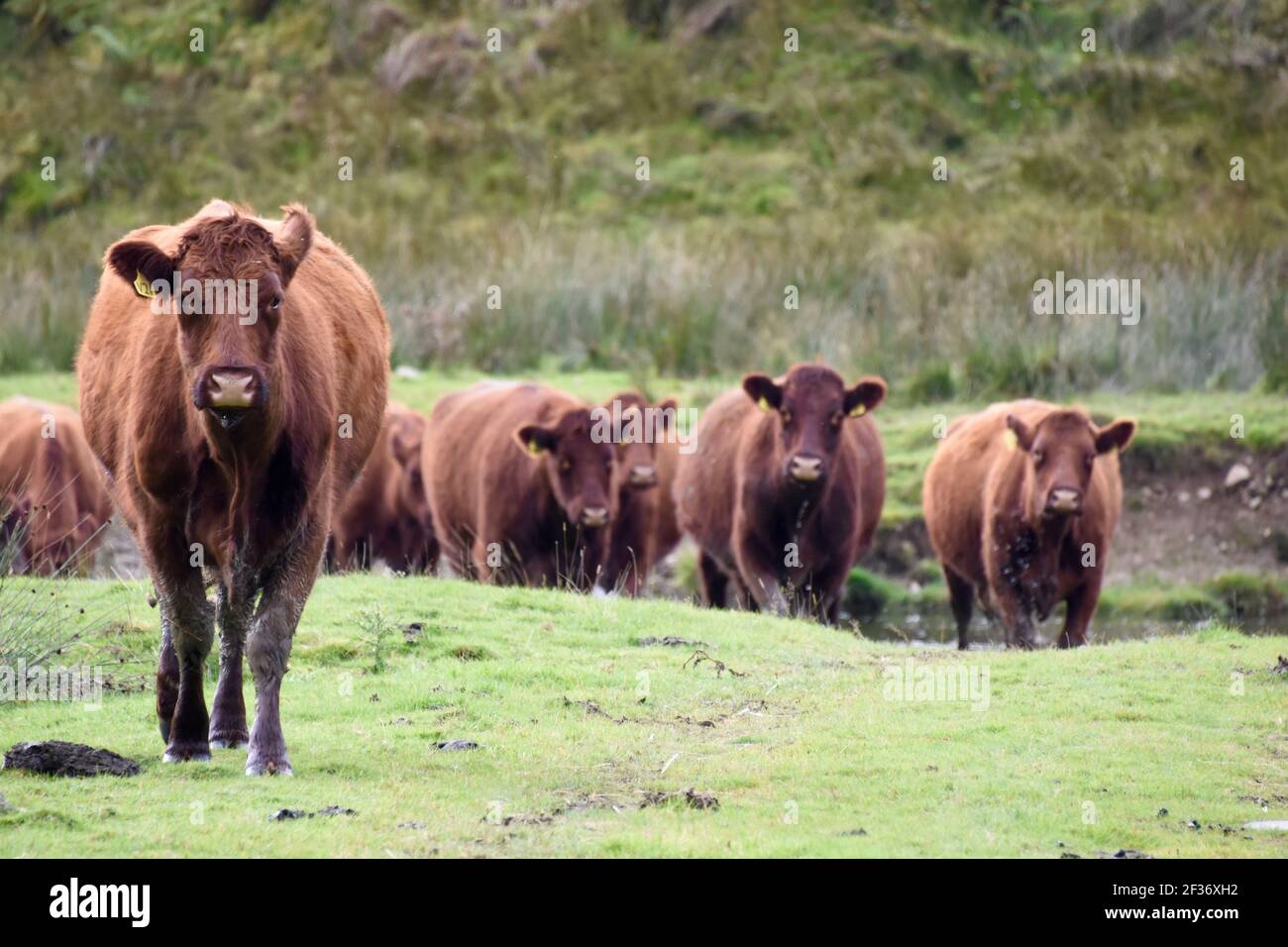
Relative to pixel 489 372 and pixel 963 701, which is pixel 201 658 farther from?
pixel 489 372

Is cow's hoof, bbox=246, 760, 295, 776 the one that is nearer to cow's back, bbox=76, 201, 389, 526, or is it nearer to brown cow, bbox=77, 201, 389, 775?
brown cow, bbox=77, 201, 389, 775

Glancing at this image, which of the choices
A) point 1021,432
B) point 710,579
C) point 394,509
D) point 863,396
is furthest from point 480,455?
point 1021,432

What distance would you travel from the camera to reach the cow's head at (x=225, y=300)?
6.31 meters

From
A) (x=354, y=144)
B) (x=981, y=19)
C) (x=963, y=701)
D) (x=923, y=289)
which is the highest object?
(x=981, y=19)

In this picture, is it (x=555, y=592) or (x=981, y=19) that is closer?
(x=555, y=592)

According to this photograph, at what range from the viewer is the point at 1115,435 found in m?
12.7

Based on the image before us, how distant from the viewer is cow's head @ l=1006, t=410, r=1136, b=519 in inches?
472

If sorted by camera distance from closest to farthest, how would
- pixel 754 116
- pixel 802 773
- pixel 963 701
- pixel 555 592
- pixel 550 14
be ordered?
1. pixel 802 773
2. pixel 963 701
3. pixel 555 592
4. pixel 754 116
5. pixel 550 14

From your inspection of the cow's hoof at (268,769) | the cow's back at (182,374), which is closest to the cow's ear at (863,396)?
the cow's back at (182,374)

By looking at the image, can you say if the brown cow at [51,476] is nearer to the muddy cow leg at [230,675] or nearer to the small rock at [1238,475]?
the muddy cow leg at [230,675]

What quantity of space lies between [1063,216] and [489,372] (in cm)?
900

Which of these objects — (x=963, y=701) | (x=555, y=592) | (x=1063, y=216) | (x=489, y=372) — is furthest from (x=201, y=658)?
(x=1063, y=216)

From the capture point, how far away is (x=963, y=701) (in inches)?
340

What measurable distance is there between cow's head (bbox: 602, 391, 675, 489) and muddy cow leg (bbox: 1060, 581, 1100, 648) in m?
3.51
